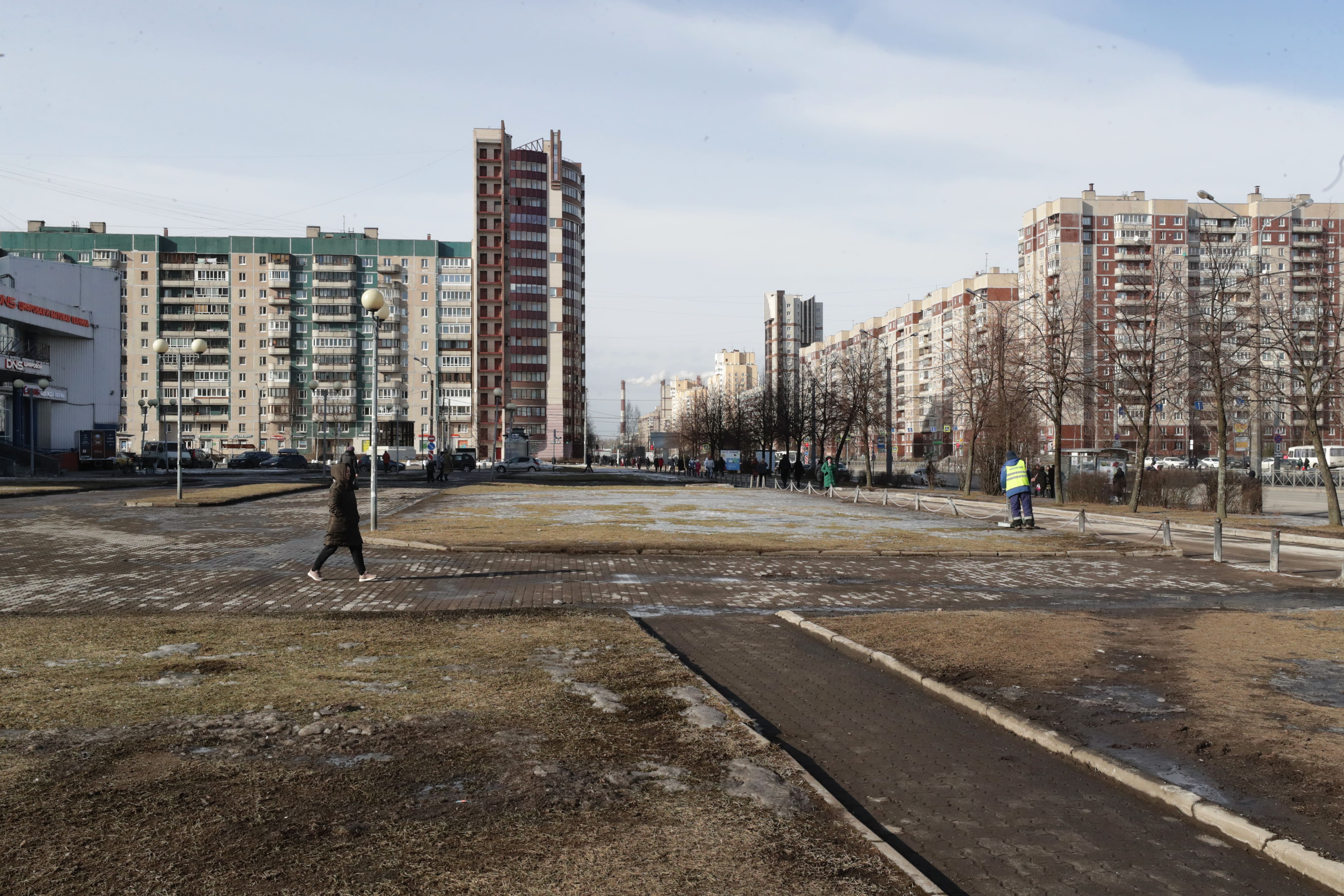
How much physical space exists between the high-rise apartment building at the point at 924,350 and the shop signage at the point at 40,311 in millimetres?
56921

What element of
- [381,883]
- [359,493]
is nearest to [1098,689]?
[381,883]

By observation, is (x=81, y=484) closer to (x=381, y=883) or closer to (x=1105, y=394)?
(x=1105, y=394)

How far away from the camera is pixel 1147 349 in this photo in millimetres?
30094

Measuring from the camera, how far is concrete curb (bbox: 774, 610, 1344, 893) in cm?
419

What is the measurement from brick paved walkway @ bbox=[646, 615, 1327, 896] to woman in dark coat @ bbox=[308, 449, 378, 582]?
6923 millimetres

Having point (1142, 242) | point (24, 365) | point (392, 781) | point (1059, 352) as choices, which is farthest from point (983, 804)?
point (1142, 242)

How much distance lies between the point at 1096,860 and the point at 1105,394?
28.7m

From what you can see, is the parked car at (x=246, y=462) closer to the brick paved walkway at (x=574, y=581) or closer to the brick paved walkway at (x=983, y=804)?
the brick paved walkway at (x=574, y=581)

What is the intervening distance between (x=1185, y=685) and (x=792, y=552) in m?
10.1

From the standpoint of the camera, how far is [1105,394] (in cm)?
3077

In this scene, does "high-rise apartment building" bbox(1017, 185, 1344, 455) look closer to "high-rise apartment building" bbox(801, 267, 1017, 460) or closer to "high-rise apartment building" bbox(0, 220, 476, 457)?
"high-rise apartment building" bbox(801, 267, 1017, 460)

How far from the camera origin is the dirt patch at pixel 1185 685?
207 inches

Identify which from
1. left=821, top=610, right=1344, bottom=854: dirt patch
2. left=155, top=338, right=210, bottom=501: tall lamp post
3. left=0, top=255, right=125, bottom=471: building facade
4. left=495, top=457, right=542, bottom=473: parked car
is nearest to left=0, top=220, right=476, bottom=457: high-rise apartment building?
left=495, top=457, right=542, bottom=473: parked car

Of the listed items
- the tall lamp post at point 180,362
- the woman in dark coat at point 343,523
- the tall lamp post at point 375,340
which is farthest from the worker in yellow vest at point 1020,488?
the tall lamp post at point 180,362
